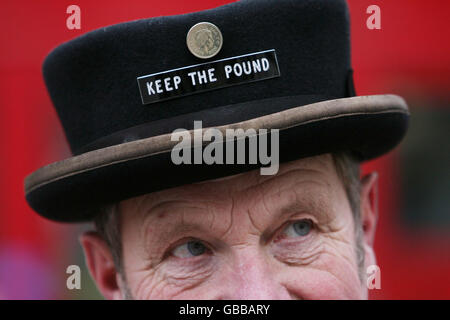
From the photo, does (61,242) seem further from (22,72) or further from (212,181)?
(212,181)

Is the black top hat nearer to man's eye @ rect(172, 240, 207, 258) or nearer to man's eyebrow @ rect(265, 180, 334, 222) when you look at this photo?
man's eyebrow @ rect(265, 180, 334, 222)

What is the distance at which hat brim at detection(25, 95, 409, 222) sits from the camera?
1.67m

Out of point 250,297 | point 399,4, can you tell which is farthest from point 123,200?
point 399,4

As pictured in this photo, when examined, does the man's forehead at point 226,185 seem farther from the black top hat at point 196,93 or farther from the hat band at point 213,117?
the hat band at point 213,117

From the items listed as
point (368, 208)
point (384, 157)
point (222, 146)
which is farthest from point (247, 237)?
point (384, 157)

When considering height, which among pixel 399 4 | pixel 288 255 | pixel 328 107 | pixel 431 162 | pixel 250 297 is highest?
pixel 399 4

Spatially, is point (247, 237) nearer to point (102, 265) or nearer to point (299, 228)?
point (299, 228)

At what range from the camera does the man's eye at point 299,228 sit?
6.41ft

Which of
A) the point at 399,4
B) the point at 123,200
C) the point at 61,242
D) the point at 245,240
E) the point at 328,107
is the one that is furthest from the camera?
the point at 61,242

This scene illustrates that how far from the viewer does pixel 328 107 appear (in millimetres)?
1714

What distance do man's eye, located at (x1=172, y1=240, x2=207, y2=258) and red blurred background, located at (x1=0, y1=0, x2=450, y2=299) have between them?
2928 mm

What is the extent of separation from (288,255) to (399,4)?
367 centimetres

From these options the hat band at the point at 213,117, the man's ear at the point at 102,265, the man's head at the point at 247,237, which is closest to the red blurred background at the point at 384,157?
the man's ear at the point at 102,265

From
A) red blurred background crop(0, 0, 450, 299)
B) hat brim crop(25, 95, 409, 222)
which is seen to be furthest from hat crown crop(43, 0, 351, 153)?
red blurred background crop(0, 0, 450, 299)
